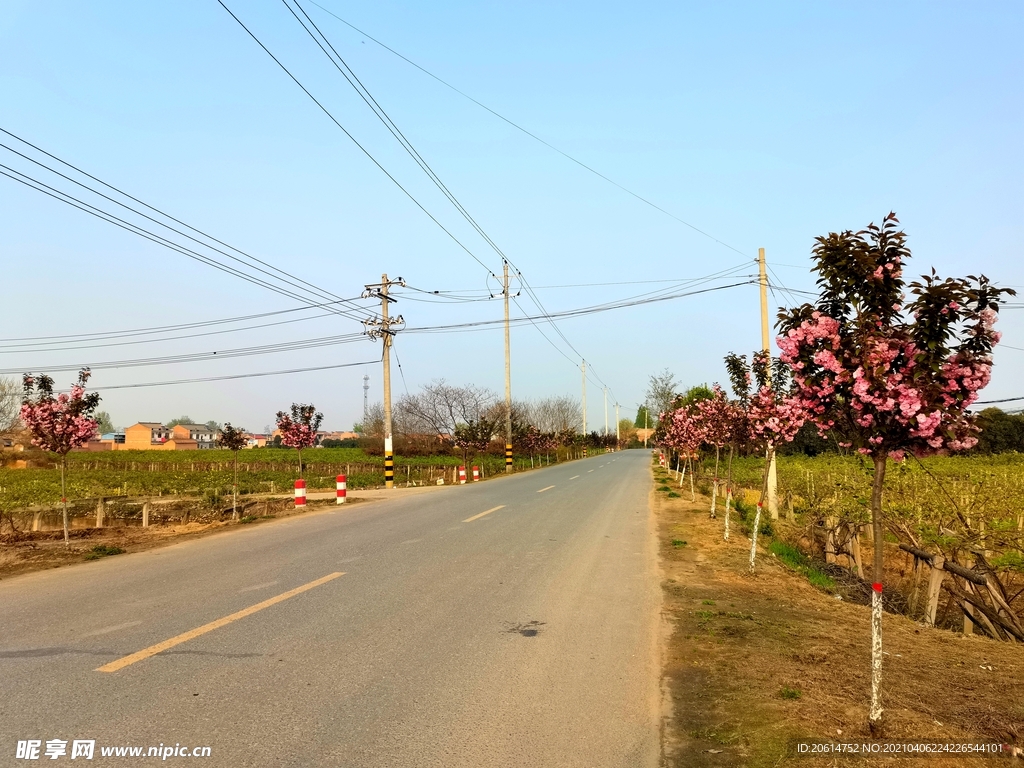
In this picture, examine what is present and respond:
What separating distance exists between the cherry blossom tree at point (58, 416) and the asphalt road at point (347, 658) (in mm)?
3413

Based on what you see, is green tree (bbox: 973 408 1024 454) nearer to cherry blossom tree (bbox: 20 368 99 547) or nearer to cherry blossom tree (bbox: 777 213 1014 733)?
cherry blossom tree (bbox: 777 213 1014 733)

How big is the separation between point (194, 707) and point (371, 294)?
88.6ft

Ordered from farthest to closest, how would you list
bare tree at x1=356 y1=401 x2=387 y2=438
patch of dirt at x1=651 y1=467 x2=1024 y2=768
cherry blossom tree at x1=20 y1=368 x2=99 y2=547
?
bare tree at x1=356 y1=401 x2=387 y2=438 < cherry blossom tree at x1=20 y1=368 x2=99 y2=547 < patch of dirt at x1=651 y1=467 x2=1024 y2=768

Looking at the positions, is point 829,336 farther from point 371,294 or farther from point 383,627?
point 371,294

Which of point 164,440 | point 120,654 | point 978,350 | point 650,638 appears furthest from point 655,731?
point 164,440

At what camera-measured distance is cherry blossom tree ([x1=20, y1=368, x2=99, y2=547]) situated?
481 inches

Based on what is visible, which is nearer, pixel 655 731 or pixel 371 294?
pixel 655 731

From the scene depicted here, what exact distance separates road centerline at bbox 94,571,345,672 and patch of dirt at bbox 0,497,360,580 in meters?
4.76

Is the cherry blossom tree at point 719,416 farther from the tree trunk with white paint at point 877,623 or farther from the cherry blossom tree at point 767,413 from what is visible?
the tree trunk with white paint at point 877,623

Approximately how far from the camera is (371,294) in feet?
99.0

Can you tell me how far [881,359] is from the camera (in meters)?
4.36

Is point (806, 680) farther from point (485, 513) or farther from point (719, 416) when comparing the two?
point (485, 513)

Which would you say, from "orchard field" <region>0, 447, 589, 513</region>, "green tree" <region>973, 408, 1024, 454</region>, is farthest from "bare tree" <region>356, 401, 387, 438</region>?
"green tree" <region>973, 408, 1024, 454</region>

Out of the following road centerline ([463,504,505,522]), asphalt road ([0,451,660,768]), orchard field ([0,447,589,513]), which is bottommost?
orchard field ([0,447,589,513])
